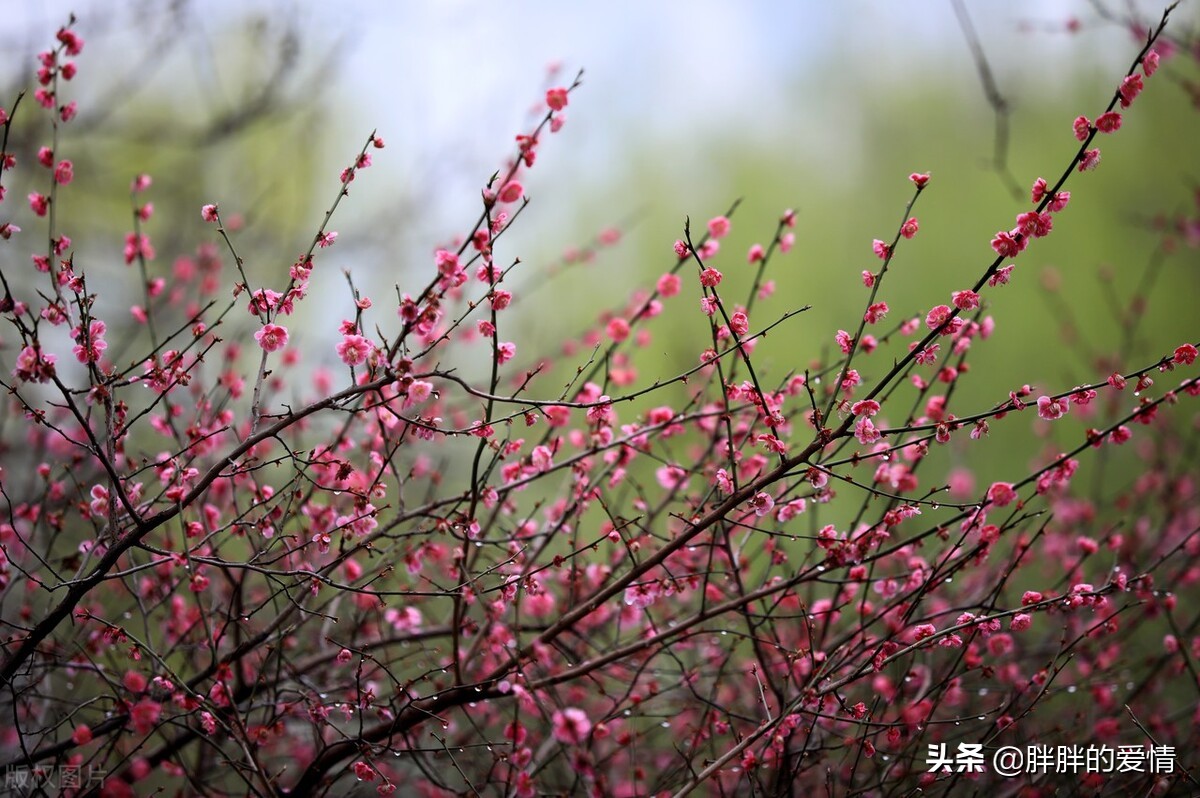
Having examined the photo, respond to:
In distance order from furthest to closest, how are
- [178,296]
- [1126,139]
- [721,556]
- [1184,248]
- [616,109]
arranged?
1. [616,109]
2. [1126,139]
3. [1184,248]
4. [178,296]
5. [721,556]

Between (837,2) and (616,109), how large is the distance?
211 centimetres

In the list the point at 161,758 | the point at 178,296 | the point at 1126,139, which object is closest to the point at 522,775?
the point at 161,758

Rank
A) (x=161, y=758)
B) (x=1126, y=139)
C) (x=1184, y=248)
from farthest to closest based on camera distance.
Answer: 1. (x=1126, y=139)
2. (x=1184, y=248)
3. (x=161, y=758)

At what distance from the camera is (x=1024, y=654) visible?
258 cm

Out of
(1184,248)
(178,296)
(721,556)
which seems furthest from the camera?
(1184,248)

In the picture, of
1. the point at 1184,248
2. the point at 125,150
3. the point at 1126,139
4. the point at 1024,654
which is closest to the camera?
the point at 1024,654

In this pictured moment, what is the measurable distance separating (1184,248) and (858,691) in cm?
492

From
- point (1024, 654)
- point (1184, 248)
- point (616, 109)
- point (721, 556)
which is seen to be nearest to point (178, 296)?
point (721, 556)

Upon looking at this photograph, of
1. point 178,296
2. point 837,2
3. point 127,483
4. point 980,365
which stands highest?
point 837,2

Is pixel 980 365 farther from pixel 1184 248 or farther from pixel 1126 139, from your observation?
pixel 1126 139

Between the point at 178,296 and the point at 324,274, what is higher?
the point at 324,274

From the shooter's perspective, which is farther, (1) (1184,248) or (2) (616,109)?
(2) (616,109)

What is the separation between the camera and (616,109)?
7688mm

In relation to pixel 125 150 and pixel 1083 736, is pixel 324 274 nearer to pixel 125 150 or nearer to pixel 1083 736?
pixel 125 150
